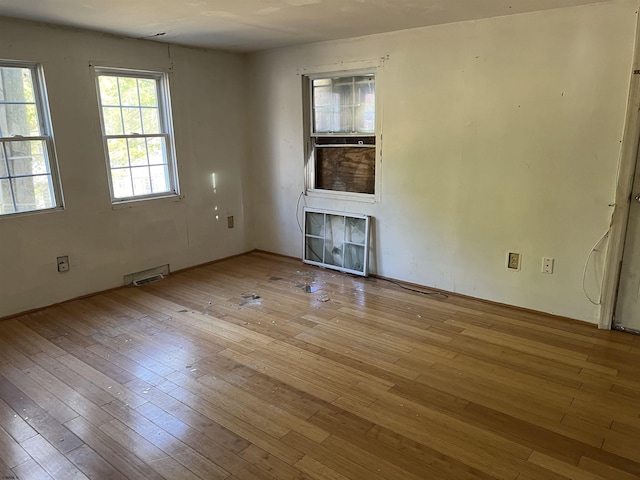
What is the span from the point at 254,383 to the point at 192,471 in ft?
2.32

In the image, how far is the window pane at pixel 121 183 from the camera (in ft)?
13.3

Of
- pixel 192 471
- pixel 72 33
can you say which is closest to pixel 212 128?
pixel 72 33

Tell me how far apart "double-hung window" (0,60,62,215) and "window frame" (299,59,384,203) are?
91.5 inches

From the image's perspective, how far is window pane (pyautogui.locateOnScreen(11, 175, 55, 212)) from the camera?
3469 mm

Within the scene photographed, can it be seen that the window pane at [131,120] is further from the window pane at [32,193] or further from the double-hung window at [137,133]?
the window pane at [32,193]

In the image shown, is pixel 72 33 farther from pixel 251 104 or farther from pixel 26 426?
pixel 26 426

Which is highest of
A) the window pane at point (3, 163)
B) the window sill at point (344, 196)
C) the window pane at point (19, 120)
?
the window pane at point (19, 120)

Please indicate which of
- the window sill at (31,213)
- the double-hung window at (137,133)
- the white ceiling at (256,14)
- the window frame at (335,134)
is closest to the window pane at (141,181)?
the double-hung window at (137,133)

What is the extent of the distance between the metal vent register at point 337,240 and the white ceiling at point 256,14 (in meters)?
1.72

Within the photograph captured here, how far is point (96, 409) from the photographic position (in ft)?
7.66

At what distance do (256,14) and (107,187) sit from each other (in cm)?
201

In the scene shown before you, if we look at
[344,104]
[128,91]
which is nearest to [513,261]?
[344,104]

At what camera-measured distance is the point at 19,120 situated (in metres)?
3.41

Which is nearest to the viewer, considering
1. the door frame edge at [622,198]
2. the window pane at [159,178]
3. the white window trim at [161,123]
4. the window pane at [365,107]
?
the door frame edge at [622,198]
